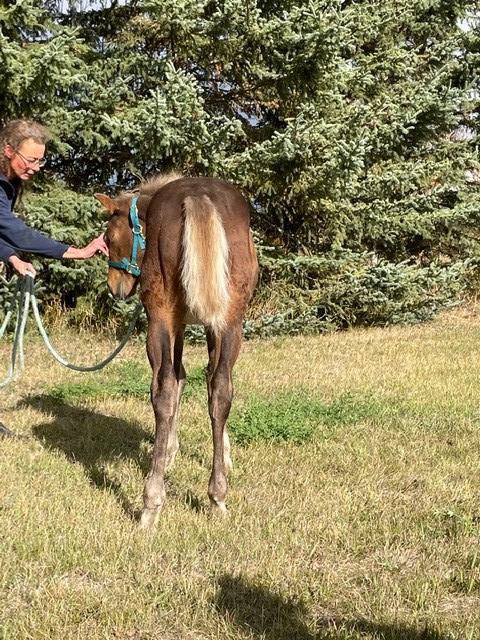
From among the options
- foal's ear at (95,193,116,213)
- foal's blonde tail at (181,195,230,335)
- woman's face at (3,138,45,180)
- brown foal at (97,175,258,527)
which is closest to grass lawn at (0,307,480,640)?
brown foal at (97,175,258,527)

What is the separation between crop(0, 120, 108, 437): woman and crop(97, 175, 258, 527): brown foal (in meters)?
0.88

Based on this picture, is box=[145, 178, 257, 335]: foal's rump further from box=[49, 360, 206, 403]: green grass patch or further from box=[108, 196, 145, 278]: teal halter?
box=[49, 360, 206, 403]: green grass patch

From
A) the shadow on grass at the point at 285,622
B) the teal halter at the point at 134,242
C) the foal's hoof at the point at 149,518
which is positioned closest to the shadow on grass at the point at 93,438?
the foal's hoof at the point at 149,518

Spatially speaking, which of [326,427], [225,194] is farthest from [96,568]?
[326,427]

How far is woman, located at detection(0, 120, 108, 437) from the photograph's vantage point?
470 cm

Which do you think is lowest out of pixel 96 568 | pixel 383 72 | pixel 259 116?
pixel 96 568

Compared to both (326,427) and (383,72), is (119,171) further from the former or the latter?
(326,427)

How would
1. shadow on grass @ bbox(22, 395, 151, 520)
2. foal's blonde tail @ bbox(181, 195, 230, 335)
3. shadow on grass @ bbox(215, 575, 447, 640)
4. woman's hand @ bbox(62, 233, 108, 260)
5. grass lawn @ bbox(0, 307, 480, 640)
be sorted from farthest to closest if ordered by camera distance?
shadow on grass @ bbox(22, 395, 151, 520), woman's hand @ bbox(62, 233, 108, 260), foal's blonde tail @ bbox(181, 195, 230, 335), grass lawn @ bbox(0, 307, 480, 640), shadow on grass @ bbox(215, 575, 447, 640)

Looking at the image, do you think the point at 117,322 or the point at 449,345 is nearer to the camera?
the point at 449,345

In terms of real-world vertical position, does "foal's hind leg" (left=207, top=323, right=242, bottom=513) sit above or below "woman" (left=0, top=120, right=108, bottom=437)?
below

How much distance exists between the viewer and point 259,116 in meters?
13.1

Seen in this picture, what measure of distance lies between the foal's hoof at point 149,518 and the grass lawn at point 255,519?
6 centimetres

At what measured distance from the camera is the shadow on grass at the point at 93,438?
193 inches

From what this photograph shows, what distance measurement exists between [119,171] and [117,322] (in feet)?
9.23
